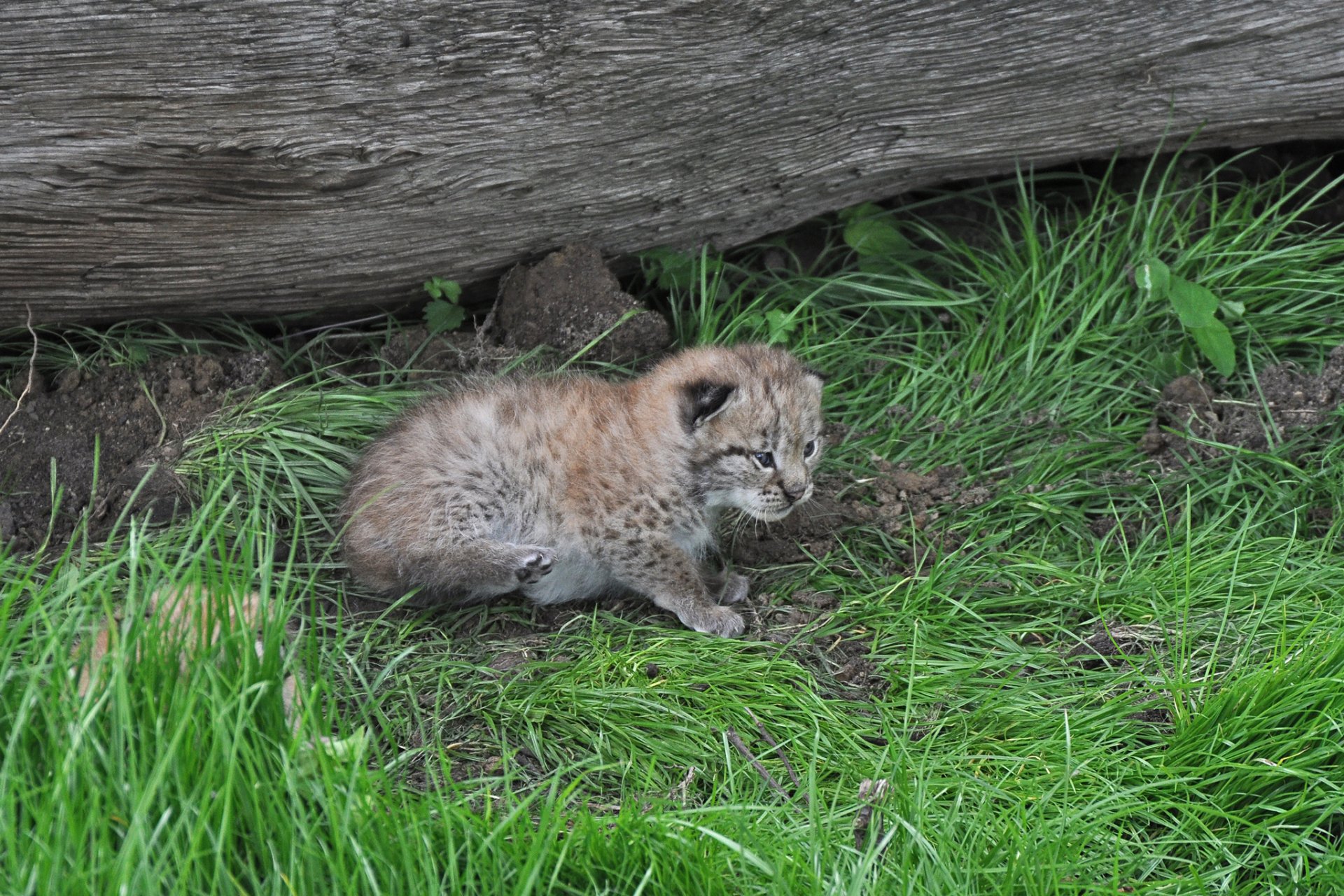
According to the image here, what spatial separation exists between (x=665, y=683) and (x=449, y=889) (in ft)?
4.02

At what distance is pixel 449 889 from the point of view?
2.94m

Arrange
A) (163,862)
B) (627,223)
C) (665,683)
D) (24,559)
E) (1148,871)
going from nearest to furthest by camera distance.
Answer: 1. (163,862)
2. (1148,871)
3. (665,683)
4. (24,559)
5. (627,223)

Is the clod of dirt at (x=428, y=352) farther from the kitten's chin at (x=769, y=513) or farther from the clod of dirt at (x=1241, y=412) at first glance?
the clod of dirt at (x=1241, y=412)

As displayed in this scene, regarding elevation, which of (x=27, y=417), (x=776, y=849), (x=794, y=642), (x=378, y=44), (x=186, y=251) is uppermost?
(x=378, y=44)

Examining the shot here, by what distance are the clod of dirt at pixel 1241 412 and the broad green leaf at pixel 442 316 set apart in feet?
9.00

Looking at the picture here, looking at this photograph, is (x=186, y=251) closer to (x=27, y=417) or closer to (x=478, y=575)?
(x=27, y=417)

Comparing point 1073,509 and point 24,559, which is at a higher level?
point 24,559

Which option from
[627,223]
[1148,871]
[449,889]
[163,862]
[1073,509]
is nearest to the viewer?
[163,862]

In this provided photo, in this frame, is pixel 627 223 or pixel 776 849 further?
pixel 627 223

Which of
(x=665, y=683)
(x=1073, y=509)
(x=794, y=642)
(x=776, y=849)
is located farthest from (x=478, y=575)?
(x=1073, y=509)

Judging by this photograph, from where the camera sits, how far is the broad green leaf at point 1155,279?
16.8ft

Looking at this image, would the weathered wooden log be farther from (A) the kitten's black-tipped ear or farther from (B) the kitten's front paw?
(B) the kitten's front paw

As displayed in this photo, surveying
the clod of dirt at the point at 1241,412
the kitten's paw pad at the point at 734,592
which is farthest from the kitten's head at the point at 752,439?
the clod of dirt at the point at 1241,412

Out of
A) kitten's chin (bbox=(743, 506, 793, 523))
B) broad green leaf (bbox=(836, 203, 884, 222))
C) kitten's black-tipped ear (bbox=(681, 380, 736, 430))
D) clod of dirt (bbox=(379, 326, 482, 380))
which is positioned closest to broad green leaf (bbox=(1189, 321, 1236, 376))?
broad green leaf (bbox=(836, 203, 884, 222))
